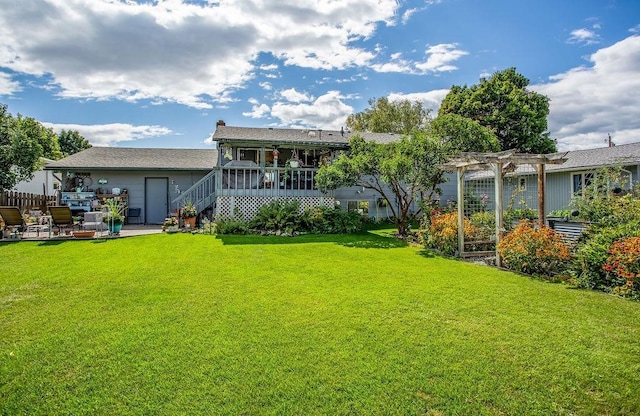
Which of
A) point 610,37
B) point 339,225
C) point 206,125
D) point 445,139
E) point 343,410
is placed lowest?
point 343,410

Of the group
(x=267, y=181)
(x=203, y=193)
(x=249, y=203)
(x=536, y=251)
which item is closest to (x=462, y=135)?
(x=536, y=251)

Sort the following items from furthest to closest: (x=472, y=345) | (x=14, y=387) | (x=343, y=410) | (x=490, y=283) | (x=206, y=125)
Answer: (x=206, y=125)
(x=490, y=283)
(x=472, y=345)
(x=14, y=387)
(x=343, y=410)

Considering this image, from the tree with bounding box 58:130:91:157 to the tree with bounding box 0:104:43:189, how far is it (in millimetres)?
35285

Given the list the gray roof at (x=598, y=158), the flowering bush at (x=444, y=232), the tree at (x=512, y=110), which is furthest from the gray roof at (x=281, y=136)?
the tree at (x=512, y=110)

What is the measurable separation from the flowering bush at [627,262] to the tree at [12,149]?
19755 mm

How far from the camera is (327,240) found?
12250mm

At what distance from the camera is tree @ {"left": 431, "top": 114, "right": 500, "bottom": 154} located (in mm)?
11805

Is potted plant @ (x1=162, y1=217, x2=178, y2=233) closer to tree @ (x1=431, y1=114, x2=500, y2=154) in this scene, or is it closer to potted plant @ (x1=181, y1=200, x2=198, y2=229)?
potted plant @ (x1=181, y1=200, x2=198, y2=229)

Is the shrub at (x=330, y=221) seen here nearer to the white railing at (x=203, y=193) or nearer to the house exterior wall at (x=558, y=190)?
the white railing at (x=203, y=193)

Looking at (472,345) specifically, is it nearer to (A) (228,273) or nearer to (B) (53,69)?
(A) (228,273)

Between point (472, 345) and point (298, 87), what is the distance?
20414mm

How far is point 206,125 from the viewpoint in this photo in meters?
21.2

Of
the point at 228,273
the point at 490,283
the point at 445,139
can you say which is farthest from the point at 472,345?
the point at 445,139

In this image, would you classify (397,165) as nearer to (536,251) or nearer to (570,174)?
(536,251)
